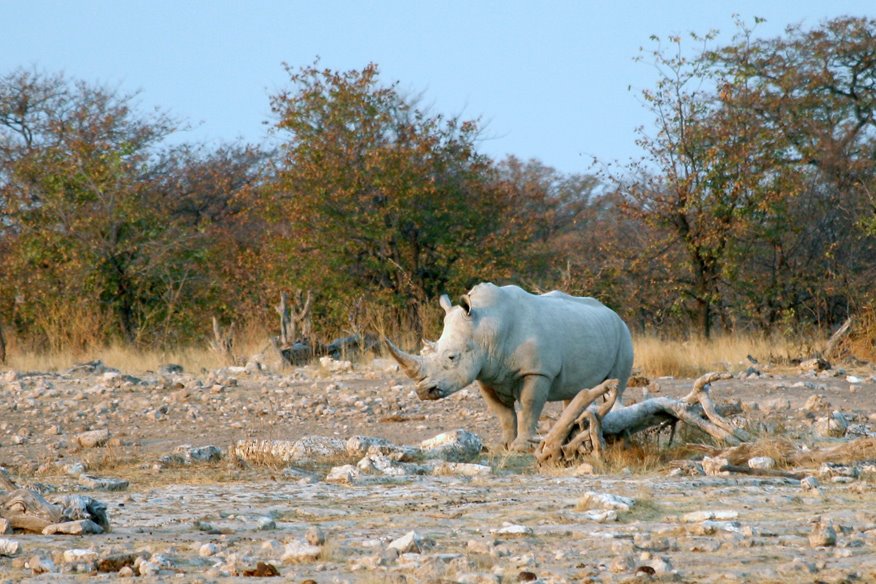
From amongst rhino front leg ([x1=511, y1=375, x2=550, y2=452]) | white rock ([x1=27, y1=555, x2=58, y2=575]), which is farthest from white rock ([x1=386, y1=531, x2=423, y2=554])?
rhino front leg ([x1=511, y1=375, x2=550, y2=452])

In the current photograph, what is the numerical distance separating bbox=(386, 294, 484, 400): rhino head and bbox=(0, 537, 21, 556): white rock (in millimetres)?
4241

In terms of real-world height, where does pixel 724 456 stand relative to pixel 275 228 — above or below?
below

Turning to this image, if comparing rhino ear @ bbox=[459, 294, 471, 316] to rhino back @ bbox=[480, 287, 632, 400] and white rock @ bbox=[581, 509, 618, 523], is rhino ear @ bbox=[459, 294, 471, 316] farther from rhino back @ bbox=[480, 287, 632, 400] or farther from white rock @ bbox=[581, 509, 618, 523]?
white rock @ bbox=[581, 509, 618, 523]

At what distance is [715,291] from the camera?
2038cm

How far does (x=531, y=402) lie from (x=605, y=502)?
2967 mm

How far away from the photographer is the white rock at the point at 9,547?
211 inches

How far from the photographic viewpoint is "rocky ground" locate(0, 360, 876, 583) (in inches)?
203

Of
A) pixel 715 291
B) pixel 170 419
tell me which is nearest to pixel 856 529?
pixel 170 419

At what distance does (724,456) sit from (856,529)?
101 inches

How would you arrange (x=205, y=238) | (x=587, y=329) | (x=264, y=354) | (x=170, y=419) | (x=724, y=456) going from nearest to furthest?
(x=724, y=456), (x=587, y=329), (x=170, y=419), (x=264, y=354), (x=205, y=238)

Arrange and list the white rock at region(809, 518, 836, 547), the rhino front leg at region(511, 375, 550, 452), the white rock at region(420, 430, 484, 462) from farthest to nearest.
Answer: the rhino front leg at region(511, 375, 550, 452) < the white rock at region(420, 430, 484, 462) < the white rock at region(809, 518, 836, 547)

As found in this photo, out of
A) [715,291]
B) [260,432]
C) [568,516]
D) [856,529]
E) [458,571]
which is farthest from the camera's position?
[715,291]

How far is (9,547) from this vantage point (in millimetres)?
5387

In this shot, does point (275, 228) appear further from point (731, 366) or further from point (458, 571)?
point (458, 571)
